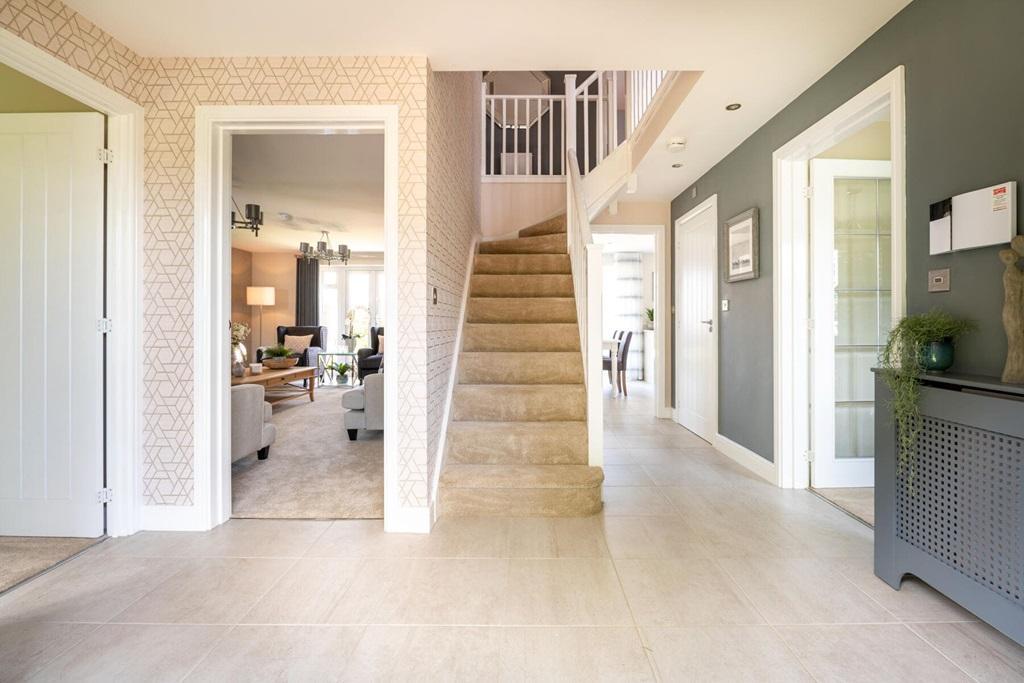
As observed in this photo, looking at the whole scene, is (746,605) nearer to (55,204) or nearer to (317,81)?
(317,81)

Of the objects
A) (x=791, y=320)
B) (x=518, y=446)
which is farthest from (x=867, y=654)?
(x=791, y=320)

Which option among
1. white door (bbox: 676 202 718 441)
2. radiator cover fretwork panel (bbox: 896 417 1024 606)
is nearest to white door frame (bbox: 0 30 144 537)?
radiator cover fretwork panel (bbox: 896 417 1024 606)

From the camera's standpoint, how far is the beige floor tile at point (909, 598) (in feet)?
5.24

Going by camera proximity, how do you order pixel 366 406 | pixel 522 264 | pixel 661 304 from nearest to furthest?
pixel 366 406, pixel 522 264, pixel 661 304

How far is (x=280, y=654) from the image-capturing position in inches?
55.7

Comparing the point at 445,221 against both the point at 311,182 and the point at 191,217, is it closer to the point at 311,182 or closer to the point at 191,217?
the point at 191,217

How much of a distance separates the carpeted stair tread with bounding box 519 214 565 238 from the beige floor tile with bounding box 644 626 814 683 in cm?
397

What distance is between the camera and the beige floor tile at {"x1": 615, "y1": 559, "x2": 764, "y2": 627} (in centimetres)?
158

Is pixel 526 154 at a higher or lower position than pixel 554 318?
higher

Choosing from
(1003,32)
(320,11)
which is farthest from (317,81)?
(1003,32)

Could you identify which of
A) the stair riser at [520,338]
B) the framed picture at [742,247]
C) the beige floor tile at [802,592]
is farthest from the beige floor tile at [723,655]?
the framed picture at [742,247]

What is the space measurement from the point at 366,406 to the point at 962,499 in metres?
3.66

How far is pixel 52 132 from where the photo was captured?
218cm

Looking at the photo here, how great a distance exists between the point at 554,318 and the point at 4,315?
3179 mm
